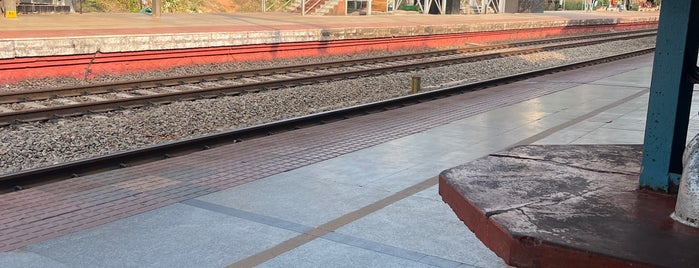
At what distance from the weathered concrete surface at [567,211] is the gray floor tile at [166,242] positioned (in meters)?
1.88

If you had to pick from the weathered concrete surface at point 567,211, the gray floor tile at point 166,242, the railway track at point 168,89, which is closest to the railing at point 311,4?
the railway track at point 168,89

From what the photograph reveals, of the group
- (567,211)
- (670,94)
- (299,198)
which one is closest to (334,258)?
(299,198)

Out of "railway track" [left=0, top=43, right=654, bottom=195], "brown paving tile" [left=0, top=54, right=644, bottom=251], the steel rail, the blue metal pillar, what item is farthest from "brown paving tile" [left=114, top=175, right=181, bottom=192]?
the steel rail

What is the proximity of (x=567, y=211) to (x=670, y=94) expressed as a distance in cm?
66

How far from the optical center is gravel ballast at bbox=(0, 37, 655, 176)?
7.57 meters

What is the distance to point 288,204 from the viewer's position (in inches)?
204

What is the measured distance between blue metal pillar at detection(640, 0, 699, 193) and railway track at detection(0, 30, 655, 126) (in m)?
8.07

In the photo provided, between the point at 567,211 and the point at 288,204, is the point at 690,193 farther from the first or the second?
the point at 288,204

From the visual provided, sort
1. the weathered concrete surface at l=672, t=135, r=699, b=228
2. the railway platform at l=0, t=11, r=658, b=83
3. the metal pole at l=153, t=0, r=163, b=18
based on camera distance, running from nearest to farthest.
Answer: the weathered concrete surface at l=672, t=135, r=699, b=228 < the railway platform at l=0, t=11, r=658, b=83 < the metal pole at l=153, t=0, r=163, b=18

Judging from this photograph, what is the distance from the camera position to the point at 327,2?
32.4m

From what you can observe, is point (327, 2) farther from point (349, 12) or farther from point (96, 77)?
point (96, 77)

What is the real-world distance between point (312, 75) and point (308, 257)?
10216mm

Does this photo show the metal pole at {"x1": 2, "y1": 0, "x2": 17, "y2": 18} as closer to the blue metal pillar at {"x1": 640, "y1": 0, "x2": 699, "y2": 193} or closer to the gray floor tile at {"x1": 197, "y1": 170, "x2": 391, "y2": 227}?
the gray floor tile at {"x1": 197, "y1": 170, "x2": 391, "y2": 227}

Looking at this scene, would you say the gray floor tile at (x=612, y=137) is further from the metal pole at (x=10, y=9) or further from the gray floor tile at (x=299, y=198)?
the metal pole at (x=10, y=9)
